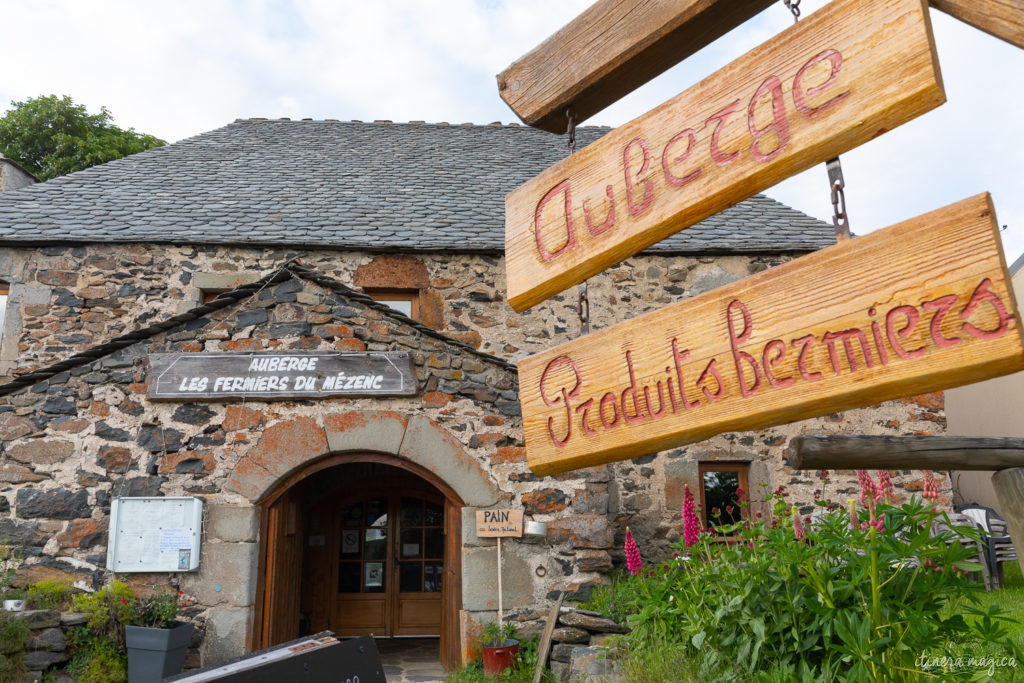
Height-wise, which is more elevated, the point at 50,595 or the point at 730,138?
the point at 730,138

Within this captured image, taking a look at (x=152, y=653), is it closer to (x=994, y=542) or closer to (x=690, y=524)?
(x=690, y=524)

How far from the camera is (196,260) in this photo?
816 centimetres

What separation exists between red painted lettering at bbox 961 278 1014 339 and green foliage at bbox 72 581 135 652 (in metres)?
5.79

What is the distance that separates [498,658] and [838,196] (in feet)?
15.7

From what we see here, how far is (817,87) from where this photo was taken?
→ 134 centimetres

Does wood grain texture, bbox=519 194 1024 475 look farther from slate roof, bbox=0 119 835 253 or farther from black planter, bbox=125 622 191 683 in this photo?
slate roof, bbox=0 119 835 253

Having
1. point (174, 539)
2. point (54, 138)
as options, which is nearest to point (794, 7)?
point (174, 539)

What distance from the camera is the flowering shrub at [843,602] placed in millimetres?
2168

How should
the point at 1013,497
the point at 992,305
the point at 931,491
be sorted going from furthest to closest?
1. the point at 931,491
2. the point at 1013,497
3. the point at 992,305

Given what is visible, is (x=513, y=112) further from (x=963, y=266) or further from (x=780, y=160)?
(x=963, y=266)

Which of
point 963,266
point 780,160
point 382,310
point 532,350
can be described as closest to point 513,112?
point 780,160

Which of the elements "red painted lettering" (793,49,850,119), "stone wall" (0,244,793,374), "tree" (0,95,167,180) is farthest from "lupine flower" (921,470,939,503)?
"tree" (0,95,167,180)

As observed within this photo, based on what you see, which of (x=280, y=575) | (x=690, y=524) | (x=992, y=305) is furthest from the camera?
(x=280, y=575)

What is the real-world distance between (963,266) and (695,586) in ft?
7.25
